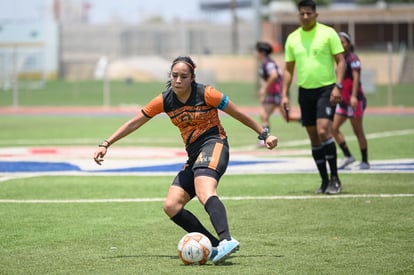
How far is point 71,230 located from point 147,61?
54604 millimetres

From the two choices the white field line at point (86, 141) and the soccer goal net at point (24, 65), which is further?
A: the soccer goal net at point (24, 65)

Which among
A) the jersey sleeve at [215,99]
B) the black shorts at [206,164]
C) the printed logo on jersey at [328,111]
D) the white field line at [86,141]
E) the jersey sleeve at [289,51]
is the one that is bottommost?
the white field line at [86,141]

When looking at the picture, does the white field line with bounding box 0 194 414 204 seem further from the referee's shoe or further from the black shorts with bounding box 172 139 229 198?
the black shorts with bounding box 172 139 229 198

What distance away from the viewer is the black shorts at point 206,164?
8781 mm

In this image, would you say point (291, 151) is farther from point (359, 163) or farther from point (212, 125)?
point (212, 125)

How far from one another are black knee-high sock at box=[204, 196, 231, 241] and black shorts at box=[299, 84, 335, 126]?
4488mm

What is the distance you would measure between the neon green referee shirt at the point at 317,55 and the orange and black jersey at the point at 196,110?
405cm

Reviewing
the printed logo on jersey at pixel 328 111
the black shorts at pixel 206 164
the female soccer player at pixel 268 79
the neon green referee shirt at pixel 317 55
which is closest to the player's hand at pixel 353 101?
the neon green referee shirt at pixel 317 55

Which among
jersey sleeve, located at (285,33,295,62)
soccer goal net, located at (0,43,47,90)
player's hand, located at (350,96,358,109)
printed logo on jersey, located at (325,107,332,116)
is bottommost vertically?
soccer goal net, located at (0,43,47,90)

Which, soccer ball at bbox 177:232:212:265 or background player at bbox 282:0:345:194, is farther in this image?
background player at bbox 282:0:345:194

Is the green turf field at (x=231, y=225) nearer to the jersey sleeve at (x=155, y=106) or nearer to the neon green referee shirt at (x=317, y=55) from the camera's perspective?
the jersey sleeve at (x=155, y=106)

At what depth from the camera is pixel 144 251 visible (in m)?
8.89

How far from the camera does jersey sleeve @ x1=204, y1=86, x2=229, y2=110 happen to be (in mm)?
8891

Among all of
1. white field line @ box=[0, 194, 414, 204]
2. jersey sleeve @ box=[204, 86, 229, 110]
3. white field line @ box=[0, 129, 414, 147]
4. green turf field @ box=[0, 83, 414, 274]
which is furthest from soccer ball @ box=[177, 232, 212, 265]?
white field line @ box=[0, 129, 414, 147]
